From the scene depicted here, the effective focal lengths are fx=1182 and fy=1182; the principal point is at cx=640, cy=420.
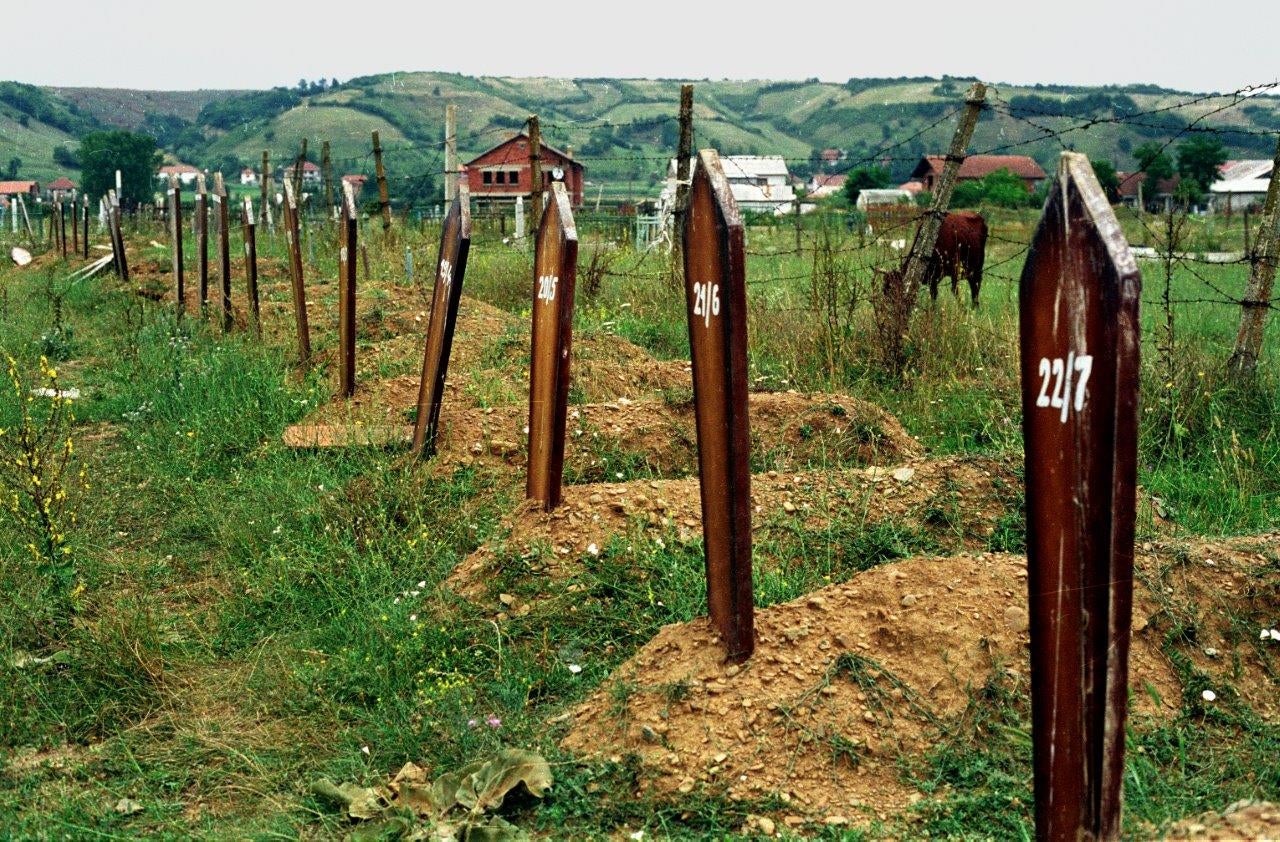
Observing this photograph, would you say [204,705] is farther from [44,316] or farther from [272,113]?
[272,113]

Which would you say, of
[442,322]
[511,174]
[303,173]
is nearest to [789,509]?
[442,322]

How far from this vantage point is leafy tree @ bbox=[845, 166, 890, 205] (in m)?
74.8

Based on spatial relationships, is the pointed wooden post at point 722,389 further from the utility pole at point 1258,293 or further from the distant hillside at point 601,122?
the distant hillside at point 601,122

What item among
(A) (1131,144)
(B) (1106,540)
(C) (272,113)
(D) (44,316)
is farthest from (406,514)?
(C) (272,113)

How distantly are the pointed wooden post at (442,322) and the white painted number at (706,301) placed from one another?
2.85 m

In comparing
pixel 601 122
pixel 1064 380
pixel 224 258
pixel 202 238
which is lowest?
pixel 1064 380

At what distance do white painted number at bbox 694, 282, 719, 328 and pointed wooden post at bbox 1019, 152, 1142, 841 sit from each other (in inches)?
60.2

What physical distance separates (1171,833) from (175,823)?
2.70 m

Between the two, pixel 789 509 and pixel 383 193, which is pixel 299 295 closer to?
pixel 789 509

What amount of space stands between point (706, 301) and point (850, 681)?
4.41ft

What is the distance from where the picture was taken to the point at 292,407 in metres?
8.37

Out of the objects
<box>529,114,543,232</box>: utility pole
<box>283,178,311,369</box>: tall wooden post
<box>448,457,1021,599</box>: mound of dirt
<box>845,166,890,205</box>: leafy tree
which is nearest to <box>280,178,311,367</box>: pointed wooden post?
<box>283,178,311,369</box>: tall wooden post

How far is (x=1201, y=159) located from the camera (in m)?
65.1

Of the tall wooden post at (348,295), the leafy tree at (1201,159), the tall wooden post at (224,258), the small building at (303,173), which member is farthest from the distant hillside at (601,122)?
the tall wooden post at (348,295)
